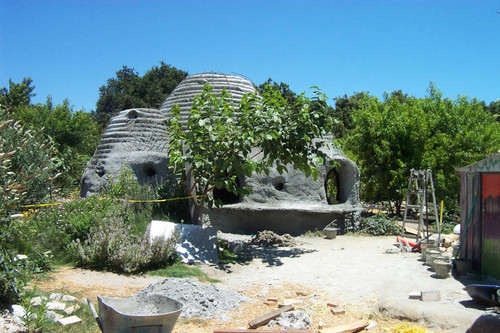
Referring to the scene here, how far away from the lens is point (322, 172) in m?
13.9

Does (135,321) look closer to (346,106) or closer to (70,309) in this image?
(70,309)

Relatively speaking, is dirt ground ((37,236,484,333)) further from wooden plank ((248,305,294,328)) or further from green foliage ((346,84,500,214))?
green foliage ((346,84,500,214))

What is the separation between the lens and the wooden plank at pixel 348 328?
5.55 meters

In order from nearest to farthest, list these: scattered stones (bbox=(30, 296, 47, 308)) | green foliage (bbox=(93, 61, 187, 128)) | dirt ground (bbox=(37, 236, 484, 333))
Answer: scattered stones (bbox=(30, 296, 47, 308)) < dirt ground (bbox=(37, 236, 484, 333)) < green foliage (bbox=(93, 61, 187, 128))

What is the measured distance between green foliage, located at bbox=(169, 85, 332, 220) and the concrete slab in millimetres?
906

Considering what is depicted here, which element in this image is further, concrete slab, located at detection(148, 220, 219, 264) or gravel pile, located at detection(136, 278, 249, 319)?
concrete slab, located at detection(148, 220, 219, 264)

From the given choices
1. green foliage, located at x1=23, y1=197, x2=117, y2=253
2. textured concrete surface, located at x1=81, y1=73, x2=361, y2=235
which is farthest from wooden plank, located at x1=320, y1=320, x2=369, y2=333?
textured concrete surface, located at x1=81, y1=73, x2=361, y2=235

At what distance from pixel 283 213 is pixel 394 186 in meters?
5.99

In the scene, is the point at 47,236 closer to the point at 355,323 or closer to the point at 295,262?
the point at 295,262

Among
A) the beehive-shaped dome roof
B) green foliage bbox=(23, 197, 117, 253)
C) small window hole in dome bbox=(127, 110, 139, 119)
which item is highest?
the beehive-shaped dome roof

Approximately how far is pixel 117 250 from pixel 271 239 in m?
4.97

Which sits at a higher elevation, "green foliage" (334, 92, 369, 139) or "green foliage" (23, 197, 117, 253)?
"green foliage" (334, 92, 369, 139)

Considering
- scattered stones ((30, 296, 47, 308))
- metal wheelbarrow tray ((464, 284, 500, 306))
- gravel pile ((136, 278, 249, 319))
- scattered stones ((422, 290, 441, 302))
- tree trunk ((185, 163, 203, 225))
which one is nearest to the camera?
scattered stones ((30, 296, 47, 308))

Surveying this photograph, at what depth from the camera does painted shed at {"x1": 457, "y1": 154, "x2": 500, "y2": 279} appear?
8.05 meters
